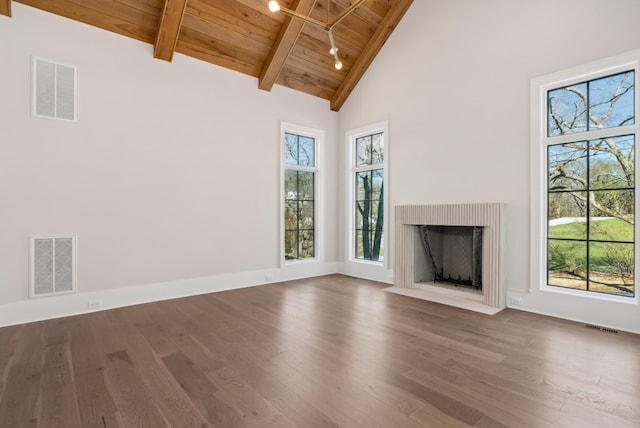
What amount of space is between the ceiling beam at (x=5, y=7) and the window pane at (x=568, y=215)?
621 centimetres

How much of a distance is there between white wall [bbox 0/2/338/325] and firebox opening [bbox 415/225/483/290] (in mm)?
2321

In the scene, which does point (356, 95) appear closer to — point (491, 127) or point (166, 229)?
point (491, 127)

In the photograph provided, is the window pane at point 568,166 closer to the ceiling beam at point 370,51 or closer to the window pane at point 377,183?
the window pane at point 377,183

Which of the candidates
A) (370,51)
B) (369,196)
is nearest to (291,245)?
(369,196)

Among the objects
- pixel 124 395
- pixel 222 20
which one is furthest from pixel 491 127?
pixel 124 395

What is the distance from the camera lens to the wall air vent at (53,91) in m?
3.51

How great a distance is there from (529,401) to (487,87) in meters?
3.65

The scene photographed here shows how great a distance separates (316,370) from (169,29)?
4.19 meters

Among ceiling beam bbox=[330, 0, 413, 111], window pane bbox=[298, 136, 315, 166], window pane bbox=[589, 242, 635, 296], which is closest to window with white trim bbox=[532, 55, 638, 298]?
window pane bbox=[589, 242, 635, 296]

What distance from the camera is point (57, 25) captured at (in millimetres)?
3641

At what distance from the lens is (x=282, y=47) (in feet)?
15.5

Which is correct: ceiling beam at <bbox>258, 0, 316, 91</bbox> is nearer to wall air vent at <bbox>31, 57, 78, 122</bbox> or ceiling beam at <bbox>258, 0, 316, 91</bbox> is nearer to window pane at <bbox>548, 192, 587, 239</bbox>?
wall air vent at <bbox>31, 57, 78, 122</bbox>

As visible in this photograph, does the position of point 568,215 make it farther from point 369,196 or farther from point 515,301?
point 369,196

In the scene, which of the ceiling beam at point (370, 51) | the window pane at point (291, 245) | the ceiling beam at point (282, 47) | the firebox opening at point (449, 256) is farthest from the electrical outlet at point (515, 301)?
the ceiling beam at point (282, 47)
